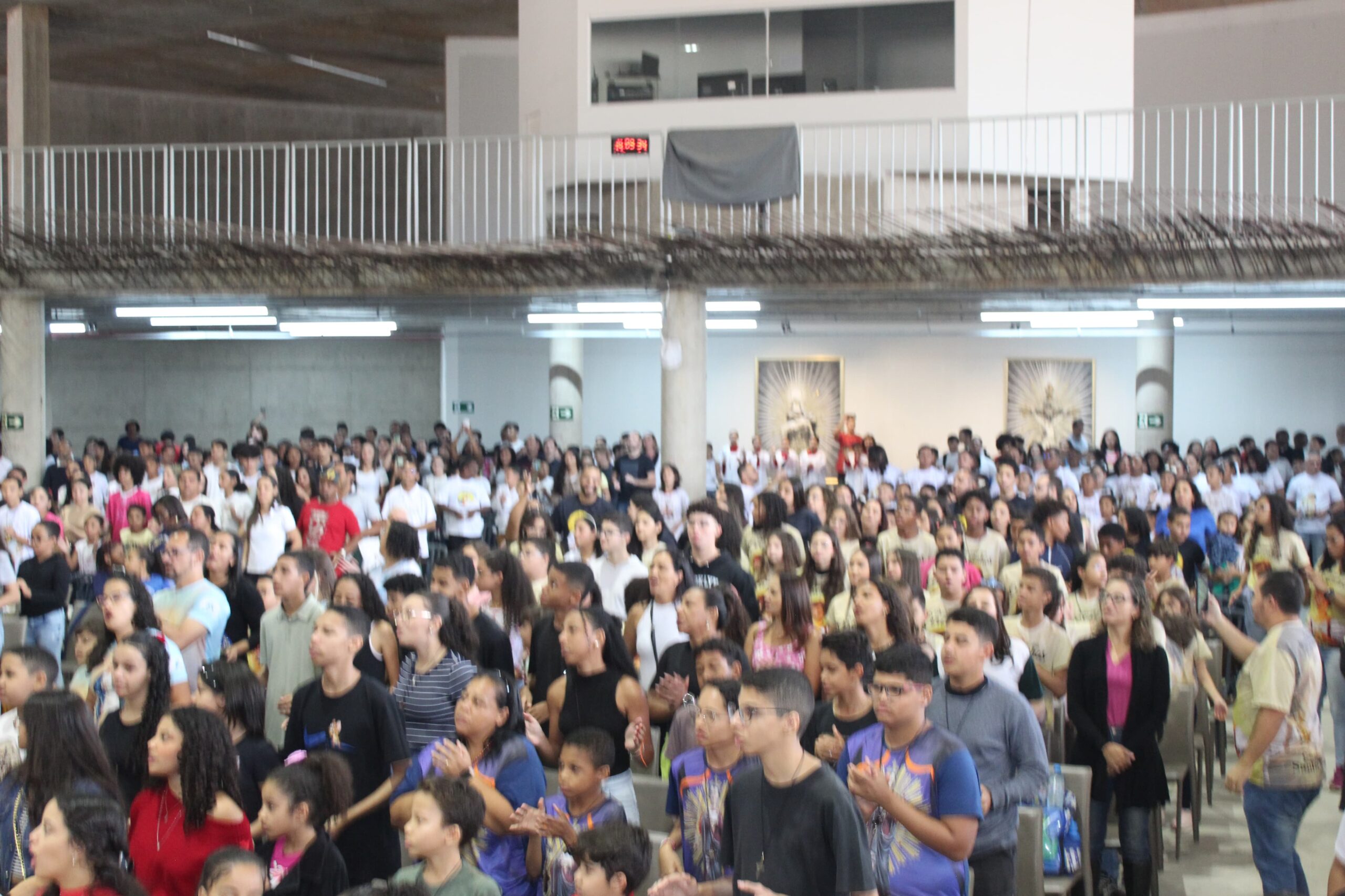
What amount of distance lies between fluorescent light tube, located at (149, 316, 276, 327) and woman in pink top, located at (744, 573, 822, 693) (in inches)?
438

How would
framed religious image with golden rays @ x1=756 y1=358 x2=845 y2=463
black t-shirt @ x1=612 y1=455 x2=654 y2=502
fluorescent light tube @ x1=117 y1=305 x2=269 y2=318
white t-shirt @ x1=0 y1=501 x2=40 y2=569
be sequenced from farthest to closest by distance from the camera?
framed religious image with golden rays @ x1=756 y1=358 x2=845 y2=463 → fluorescent light tube @ x1=117 y1=305 x2=269 y2=318 → black t-shirt @ x1=612 y1=455 x2=654 y2=502 → white t-shirt @ x1=0 y1=501 x2=40 y2=569

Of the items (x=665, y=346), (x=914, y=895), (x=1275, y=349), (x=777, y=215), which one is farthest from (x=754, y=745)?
(x=1275, y=349)

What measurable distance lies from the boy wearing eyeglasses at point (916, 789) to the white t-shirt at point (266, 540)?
6.01 meters

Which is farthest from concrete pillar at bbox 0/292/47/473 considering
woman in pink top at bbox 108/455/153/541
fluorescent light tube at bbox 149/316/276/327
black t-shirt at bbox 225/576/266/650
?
black t-shirt at bbox 225/576/266/650

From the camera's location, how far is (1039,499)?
909 cm

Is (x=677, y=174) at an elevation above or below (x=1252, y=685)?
above

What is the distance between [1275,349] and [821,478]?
24.6ft

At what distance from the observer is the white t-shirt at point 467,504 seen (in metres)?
11.9

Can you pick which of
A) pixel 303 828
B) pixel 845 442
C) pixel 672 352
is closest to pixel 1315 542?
pixel 845 442

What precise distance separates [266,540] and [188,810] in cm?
516

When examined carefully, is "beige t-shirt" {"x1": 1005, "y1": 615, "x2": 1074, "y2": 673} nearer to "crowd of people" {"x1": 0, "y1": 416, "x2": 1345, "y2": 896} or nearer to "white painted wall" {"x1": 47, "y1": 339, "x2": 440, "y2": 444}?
"crowd of people" {"x1": 0, "y1": 416, "x2": 1345, "y2": 896}

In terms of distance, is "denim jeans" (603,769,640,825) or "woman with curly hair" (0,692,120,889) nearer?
"woman with curly hair" (0,692,120,889)

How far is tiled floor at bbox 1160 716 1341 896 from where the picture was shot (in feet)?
19.9

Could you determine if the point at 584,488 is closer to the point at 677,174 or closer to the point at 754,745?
the point at 677,174
